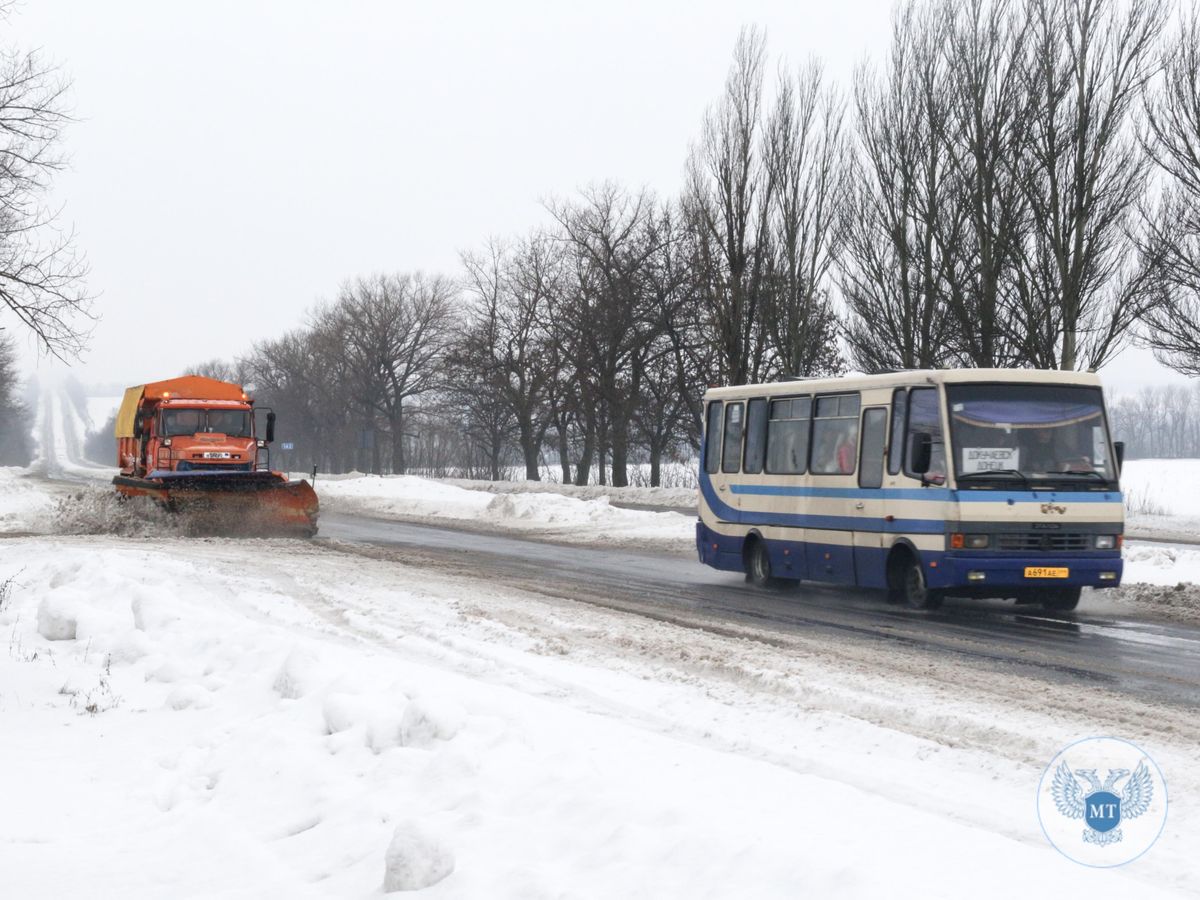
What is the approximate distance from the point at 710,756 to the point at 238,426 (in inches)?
905

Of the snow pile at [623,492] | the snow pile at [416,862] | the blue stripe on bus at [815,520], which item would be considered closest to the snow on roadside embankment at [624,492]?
the snow pile at [623,492]

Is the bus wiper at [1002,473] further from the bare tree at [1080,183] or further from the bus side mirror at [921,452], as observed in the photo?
the bare tree at [1080,183]

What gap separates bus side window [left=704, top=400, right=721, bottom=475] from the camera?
19047 mm

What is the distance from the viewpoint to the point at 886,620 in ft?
44.2

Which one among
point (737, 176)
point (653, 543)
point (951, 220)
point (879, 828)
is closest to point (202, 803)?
point (879, 828)

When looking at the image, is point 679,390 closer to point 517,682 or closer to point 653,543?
point 653,543

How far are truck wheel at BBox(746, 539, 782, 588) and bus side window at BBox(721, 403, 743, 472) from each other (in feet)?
3.82

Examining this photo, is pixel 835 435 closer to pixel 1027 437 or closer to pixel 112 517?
pixel 1027 437

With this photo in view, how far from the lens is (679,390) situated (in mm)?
53156

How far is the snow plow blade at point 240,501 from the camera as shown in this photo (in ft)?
80.7


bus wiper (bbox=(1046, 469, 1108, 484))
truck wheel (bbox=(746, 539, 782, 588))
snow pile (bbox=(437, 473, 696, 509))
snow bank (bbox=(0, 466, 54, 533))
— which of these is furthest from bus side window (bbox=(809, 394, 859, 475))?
snow pile (bbox=(437, 473, 696, 509))

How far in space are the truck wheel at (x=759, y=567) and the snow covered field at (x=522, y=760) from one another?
555 cm

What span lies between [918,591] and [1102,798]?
27.7 feet

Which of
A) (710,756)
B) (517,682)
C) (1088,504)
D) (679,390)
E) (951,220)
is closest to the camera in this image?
(710,756)
